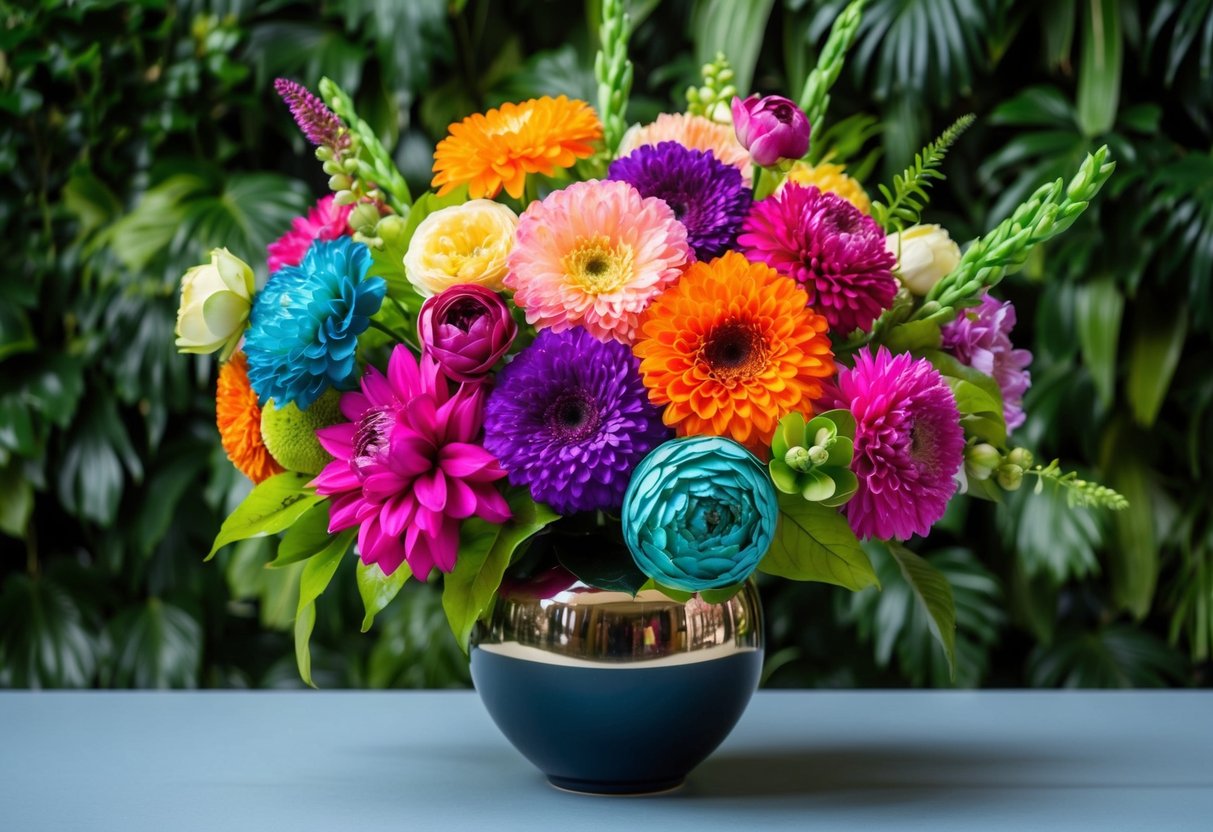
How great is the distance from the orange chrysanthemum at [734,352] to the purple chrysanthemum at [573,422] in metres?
0.02

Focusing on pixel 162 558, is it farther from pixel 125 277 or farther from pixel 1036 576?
pixel 1036 576

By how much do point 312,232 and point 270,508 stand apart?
21cm

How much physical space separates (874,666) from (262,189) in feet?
3.85

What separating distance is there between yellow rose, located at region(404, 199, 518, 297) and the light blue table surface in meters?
0.33

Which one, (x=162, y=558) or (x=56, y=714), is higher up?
(x=56, y=714)

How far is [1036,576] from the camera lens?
1.77 meters

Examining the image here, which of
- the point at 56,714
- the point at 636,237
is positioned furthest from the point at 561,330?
the point at 56,714

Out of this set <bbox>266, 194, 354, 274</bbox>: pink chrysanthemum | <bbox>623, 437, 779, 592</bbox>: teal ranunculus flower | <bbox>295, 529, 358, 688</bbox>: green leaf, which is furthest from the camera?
<bbox>266, 194, 354, 274</bbox>: pink chrysanthemum

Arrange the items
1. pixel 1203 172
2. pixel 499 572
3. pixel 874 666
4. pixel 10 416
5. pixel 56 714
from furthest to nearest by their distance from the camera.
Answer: pixel 874 666 → pixel 10 416 → pixel 1203 172 → pixel 56 714 → pixel 499 572

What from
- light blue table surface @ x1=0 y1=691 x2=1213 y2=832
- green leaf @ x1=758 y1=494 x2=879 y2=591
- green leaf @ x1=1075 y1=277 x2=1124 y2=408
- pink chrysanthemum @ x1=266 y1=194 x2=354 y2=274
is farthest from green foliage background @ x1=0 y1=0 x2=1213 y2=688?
green leaf @ x1=758 y1=494 x2=879 y2=591

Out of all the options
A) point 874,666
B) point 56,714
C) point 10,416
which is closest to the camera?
point 56,714

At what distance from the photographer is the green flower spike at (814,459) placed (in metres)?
0.66

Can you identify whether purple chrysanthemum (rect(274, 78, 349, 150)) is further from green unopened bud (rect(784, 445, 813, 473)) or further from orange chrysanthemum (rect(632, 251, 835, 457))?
Answer: green unopened bud (rect(784, 445, 813, 473))

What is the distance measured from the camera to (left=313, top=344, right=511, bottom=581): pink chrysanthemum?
0.68m
